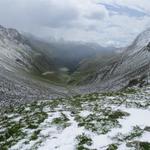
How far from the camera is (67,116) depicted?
30.8 meters

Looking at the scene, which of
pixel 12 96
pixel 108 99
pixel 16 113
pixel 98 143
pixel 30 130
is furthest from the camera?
pixel 12 96

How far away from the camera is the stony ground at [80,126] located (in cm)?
2319

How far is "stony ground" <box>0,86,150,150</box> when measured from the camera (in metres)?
23.2

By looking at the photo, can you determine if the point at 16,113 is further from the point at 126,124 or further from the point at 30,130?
the point at 126,124

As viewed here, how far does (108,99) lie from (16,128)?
1398cm

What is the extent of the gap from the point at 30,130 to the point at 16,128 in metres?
1.57

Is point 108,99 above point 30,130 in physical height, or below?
above

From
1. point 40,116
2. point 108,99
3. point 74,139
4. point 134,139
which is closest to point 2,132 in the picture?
point 40,116

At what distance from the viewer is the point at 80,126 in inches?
1067

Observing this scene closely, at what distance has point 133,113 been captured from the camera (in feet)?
102

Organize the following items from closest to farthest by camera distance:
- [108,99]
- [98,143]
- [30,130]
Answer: [98,143] < [30,130] < [108,99]

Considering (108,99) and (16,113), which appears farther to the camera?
(108,99)

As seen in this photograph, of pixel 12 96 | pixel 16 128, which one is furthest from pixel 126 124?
pixel 12 96

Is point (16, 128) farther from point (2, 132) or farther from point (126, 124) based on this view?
point (126, 124)
